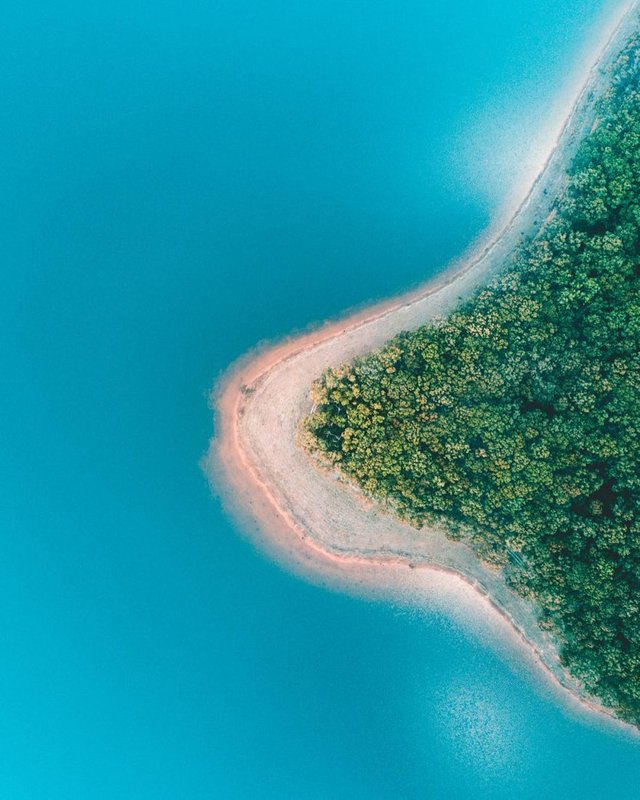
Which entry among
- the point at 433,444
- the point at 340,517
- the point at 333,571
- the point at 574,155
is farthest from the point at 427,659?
the point at 574,155

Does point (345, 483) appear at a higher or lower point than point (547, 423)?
lower

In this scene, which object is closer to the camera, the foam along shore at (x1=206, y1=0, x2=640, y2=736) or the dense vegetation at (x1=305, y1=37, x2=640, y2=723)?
the dense vegetation at (x1=305, y1=37, x2=640, y2=723)

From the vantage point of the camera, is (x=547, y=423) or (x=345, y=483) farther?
(x=345, y=483)

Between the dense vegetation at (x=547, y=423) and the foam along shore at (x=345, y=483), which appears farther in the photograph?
the foam along shore at (x=345, y=483)

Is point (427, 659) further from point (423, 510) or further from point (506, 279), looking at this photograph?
point (506, 279)
